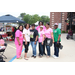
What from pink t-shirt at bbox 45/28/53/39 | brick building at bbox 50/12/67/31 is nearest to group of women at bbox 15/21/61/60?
pink t-shirt at bbox 45/28/53/39

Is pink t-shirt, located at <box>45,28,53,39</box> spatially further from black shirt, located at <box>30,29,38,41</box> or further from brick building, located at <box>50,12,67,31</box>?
brick building, located at <box>50,12,67,31</box>

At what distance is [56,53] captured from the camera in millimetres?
5570

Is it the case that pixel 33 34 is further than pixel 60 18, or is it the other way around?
pixel 60 18

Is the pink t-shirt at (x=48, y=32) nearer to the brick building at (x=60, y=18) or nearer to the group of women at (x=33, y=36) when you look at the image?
the group of women at (x=33, y=36)

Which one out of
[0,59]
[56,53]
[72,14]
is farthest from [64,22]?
[0,59]

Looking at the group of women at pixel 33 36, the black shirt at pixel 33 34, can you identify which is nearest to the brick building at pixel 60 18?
the group of women at pixel 33 36

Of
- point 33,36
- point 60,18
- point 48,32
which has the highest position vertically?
point 60,18

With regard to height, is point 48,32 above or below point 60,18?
below

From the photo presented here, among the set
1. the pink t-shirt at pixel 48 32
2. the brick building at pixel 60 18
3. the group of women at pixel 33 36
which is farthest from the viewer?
the brick building at pixel 60 18

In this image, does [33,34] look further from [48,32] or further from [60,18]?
[60,18]

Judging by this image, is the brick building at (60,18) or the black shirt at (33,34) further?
the brick building at (60,18)

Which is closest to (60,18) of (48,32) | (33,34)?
(48,32)

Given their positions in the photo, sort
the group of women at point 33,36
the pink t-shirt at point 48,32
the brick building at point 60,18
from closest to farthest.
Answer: the group of women at point 33,36 → the pink t-shirt at point 48,32 → the brick building at point 60,18

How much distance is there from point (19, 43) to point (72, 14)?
73.3 ft
